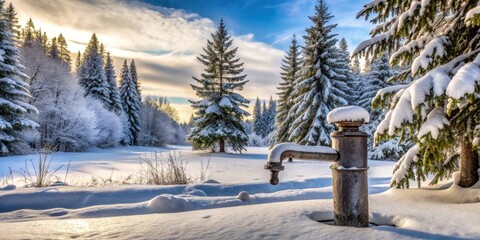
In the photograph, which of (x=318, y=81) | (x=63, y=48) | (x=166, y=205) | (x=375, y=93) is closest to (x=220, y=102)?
(x=318, y=81)

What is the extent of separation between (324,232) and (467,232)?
0.75 meters

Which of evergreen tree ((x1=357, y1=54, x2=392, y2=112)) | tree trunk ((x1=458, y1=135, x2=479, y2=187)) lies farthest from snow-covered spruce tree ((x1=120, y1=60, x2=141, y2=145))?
tree trunk ((x1=458, y1=135, x2=479, y2=187))

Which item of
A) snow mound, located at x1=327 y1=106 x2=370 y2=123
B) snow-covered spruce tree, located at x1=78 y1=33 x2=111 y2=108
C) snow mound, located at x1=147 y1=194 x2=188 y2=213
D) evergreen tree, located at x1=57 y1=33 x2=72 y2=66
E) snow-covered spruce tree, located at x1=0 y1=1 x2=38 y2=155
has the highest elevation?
evergreen tree, located at x1=57 y1=33 x2=72 y2=66

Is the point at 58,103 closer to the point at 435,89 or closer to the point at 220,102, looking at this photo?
the point at 220,102

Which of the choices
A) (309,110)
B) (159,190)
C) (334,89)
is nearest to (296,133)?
(309,110)

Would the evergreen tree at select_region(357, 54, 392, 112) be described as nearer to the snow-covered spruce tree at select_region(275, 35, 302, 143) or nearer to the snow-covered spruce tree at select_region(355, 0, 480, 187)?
the snow-covered spruce tree at select_region(275, 35, 302, 143)

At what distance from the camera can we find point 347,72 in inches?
941

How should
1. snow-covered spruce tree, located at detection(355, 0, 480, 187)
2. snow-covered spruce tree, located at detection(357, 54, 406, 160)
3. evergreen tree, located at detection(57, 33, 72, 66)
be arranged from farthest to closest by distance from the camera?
evergreen tree, located at detection(57, 33, 72, 66) → snow-covered spruce tree, located at detection(357, 54, 406, 160) → snow-covered spruce tree, located at detection(355, 0, 480, 187)

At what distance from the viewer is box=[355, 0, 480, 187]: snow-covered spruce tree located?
7.26ft

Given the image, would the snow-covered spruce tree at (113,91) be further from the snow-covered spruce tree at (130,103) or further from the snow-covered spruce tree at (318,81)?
the snow-covered spruce tree at (318,81)

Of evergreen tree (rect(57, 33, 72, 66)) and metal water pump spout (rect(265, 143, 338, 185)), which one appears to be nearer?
metal water pump spout (rect(265, 143, 338, 185))

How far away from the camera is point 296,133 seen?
1866 centimetres

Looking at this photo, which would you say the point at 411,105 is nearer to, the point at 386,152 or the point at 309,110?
the point at 309,110

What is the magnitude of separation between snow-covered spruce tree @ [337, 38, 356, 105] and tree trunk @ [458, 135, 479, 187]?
1648cm
